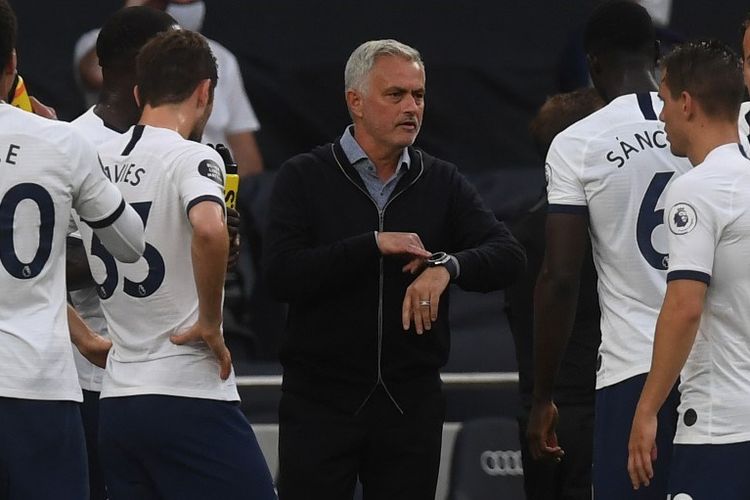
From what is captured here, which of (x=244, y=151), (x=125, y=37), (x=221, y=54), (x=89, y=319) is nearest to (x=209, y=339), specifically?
(x=89, y=319)

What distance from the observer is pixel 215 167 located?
4656 millimetres

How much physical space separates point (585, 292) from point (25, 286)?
195 centimetres

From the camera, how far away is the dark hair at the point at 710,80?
4.49 m

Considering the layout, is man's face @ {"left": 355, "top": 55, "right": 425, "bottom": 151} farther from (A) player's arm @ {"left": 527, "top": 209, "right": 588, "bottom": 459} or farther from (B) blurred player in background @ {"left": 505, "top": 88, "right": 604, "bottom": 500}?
(B) blurred player in background @ {"left": 505, "top": 88, "right": 604, "bottom": 500}

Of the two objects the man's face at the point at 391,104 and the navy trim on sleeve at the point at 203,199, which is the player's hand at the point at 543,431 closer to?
the man's face at the point at 391,104

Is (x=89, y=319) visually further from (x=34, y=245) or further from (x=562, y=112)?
(x=562, y=112)

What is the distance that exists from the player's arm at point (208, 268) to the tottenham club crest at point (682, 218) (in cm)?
106

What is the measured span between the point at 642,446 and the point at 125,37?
1.88m

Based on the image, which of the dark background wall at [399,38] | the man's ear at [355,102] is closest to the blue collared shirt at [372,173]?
the man's ear at [355,102]

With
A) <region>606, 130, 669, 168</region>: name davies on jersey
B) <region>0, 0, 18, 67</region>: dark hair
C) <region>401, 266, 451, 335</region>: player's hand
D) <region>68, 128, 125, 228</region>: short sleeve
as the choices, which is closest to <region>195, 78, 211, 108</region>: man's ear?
<region>68, 128, 125, 228</region>: short sleeve

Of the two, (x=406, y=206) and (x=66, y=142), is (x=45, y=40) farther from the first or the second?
(x=66, y=142)

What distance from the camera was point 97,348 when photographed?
490cm

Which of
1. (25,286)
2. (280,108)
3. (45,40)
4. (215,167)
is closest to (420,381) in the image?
(215,167)

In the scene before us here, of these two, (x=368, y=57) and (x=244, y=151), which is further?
(x=244, y=151)
